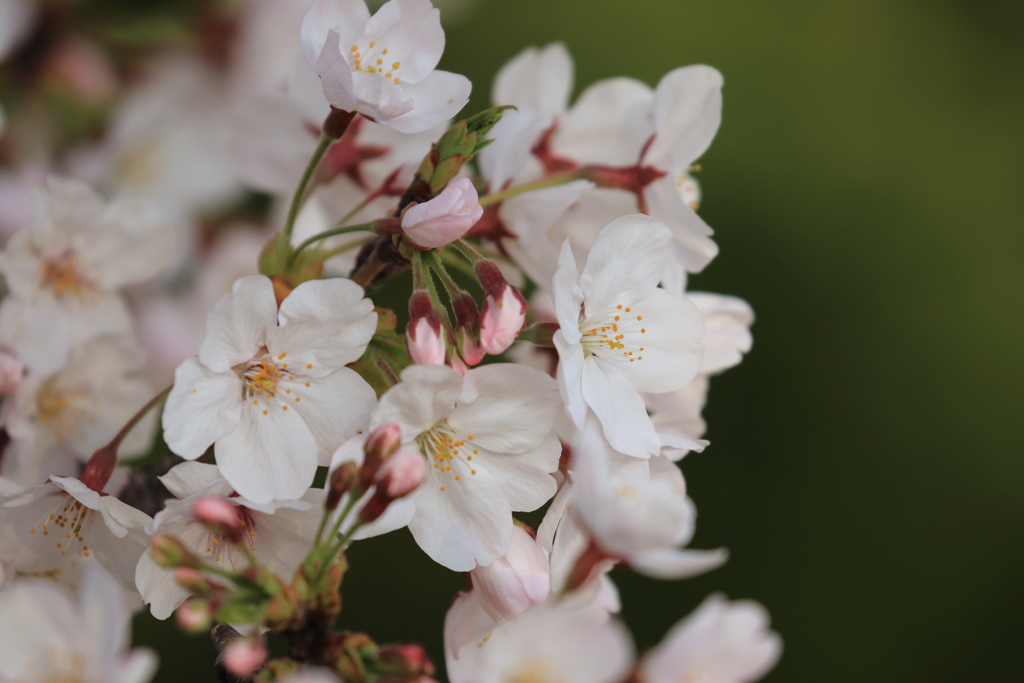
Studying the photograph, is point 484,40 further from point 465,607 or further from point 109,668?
point 109,668

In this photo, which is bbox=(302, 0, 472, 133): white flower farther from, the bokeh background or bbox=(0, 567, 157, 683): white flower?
the bokeh background

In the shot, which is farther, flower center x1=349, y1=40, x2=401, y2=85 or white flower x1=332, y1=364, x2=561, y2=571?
flower center x1=349, y1=40, x2=401, y2=85

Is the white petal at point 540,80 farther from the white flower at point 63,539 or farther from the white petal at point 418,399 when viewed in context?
the white flower at point 63,539

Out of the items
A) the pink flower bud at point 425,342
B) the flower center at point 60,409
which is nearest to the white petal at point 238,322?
the pink flower bud at point 425,342

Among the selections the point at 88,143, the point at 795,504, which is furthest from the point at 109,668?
the point at 795,504

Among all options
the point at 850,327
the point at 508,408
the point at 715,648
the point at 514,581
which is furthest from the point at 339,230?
the point at 850,327

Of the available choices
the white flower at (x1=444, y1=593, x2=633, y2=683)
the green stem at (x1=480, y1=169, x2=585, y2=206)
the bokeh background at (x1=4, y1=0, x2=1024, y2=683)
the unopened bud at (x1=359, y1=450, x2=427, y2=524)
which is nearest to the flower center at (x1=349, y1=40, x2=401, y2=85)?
the green stem at (x1=480, y1=169, x2=585, y2=206)
